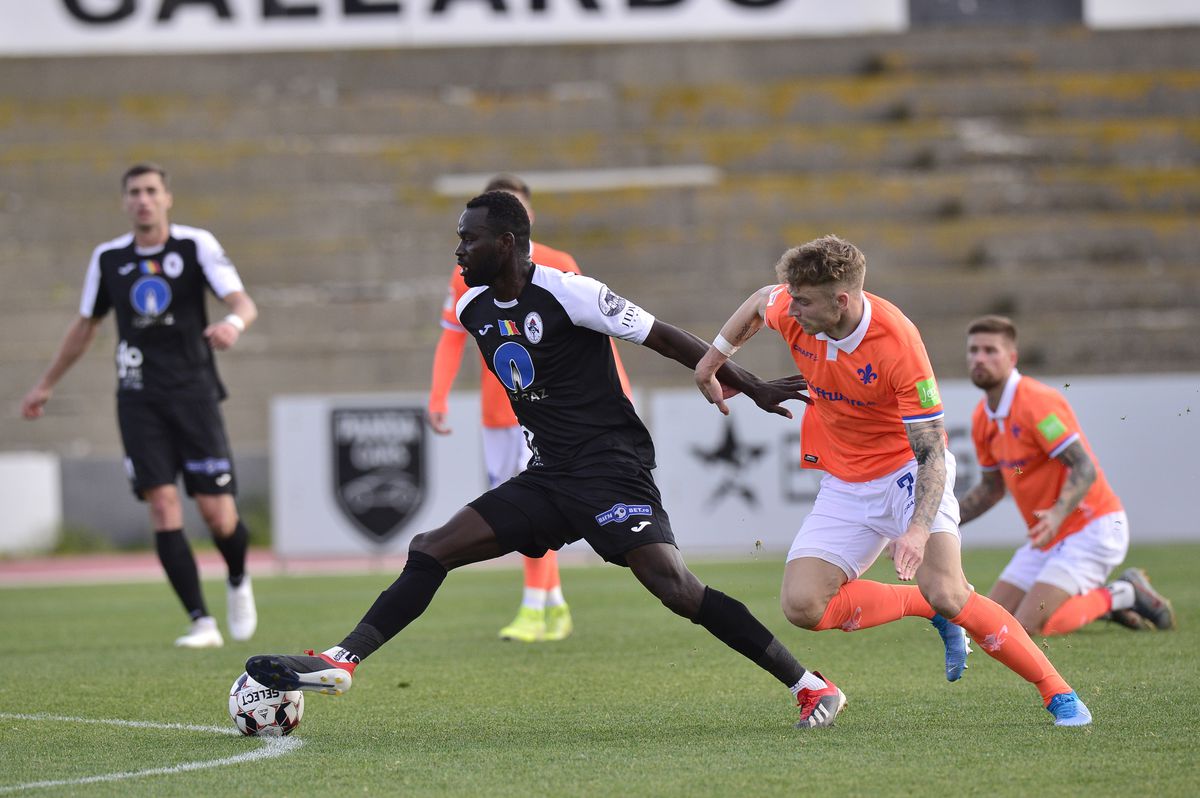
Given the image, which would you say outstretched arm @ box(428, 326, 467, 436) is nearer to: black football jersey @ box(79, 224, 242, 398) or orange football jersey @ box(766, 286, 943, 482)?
black football jersey @ box(79, 224, 242, 398)

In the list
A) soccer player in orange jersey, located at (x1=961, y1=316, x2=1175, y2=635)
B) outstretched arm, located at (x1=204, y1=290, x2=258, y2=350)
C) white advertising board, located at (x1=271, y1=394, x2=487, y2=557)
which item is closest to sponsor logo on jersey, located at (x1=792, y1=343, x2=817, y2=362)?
soccer player in orange jersey, located at (x1=961, y1=316, x2=1175, y2=635)

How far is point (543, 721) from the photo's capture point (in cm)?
565

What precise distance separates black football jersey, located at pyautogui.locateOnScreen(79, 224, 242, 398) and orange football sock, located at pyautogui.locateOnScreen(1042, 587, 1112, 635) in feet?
14.9

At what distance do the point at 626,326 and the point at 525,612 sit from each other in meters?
3.34

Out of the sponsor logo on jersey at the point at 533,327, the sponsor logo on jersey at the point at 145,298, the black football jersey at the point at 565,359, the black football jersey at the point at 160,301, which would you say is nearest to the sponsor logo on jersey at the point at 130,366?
the black football jersey at the point at 160,301

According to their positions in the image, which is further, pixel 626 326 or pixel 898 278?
pixel 898 278

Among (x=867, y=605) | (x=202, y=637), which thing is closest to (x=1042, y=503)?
(x=867, y=605)

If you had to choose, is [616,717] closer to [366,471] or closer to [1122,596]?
[1122,596]

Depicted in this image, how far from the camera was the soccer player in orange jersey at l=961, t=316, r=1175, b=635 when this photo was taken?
25.0 ft

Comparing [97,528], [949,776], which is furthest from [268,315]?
[949,776]

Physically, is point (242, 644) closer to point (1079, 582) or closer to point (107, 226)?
point (1079, 582)

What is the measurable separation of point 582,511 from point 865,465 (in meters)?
1.08

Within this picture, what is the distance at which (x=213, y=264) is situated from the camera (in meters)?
8.27

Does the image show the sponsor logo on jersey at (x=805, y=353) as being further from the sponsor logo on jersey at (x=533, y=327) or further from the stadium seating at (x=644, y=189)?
the stadium seating at (x=644, y=189)
